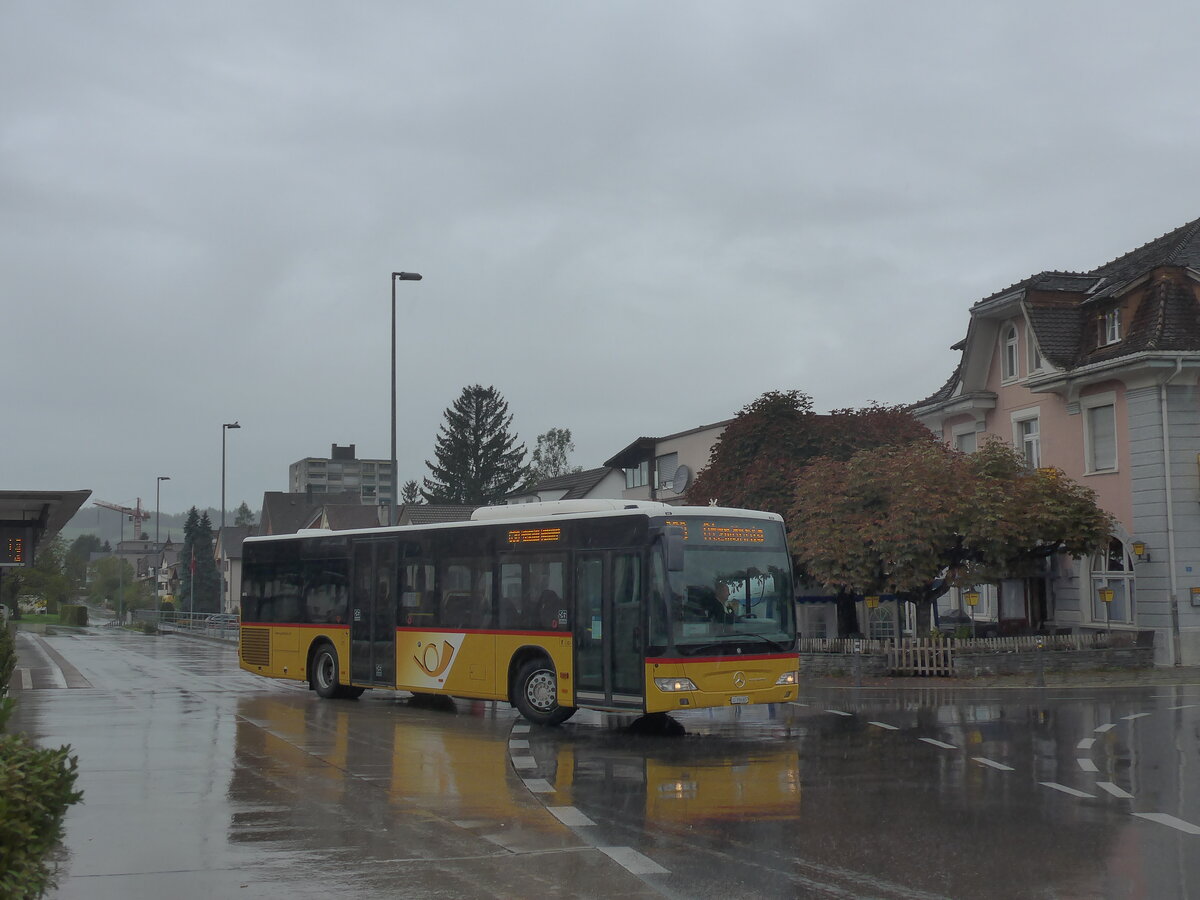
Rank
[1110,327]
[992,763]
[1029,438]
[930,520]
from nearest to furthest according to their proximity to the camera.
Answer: [992,763] → [930,520] → [1110,327] → [1029,438]

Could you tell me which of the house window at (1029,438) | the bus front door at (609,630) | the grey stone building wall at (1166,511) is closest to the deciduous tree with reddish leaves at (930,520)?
the grey stone building wall at (1166,511)

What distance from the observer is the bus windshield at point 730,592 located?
1538cm

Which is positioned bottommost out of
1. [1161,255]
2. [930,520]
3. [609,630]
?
[609,630]

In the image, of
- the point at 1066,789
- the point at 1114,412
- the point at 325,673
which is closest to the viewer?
the point at 1066,789

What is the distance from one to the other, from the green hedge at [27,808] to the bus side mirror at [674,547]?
387 inches

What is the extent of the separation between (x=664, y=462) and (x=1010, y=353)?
2514 centimetres

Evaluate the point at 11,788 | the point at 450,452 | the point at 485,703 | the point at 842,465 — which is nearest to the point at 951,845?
the point at 11,788

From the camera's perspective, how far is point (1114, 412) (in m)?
30.7

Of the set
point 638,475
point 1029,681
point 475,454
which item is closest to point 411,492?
point 475,454

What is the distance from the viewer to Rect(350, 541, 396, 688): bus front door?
20.2 metres

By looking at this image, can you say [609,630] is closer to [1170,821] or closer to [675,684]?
[675,684]

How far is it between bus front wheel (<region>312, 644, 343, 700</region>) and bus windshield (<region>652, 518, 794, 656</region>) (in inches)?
325

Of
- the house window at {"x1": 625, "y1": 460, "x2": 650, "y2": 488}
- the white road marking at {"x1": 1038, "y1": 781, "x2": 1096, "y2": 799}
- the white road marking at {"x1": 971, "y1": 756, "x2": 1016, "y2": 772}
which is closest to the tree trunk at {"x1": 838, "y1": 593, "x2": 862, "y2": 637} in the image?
the white road marking at {"x1": 971, "y1": 756, "x2": 1016, "y2": 772}

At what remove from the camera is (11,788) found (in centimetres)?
547
